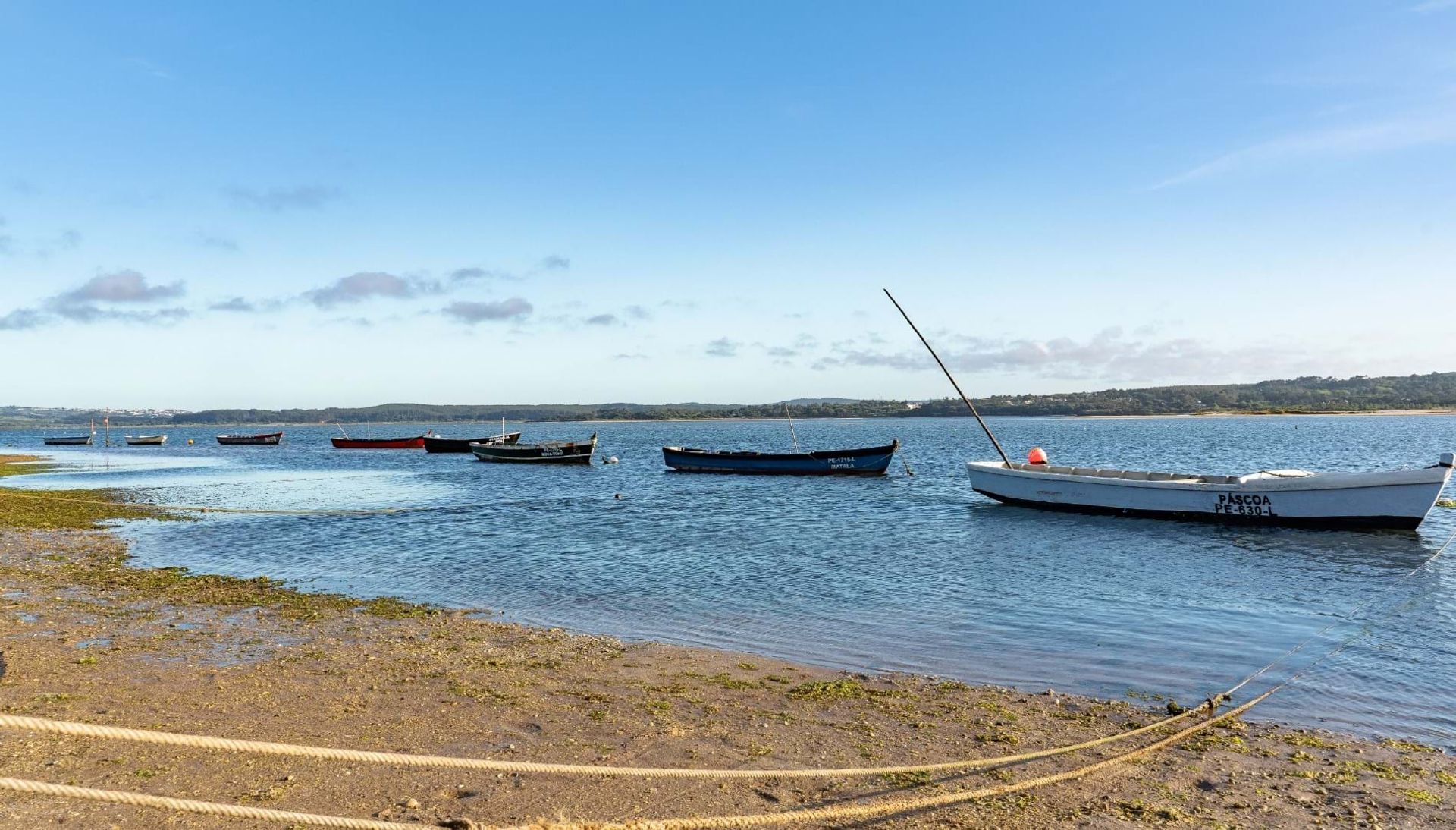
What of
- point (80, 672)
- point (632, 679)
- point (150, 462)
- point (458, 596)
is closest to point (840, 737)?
point (632, 679)

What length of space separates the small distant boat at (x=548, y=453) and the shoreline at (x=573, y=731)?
54.1 meters

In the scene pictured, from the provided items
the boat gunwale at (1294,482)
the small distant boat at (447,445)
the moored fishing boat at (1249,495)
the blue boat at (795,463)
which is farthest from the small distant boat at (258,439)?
the boat gunwale at (1294,482)

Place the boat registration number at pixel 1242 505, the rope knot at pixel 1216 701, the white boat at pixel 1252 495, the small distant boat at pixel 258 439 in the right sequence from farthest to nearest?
1. the small distant boat at pixel 258 439
2. the boat registration number at pixel 1242 505
3. the white boat at pixel 1252 495
4. the rope knot at pixel 1216 701

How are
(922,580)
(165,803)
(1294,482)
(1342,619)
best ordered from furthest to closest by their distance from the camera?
(1294,482)
(922,580)
(1342,619)
(165,803)

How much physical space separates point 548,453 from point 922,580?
52.5 m

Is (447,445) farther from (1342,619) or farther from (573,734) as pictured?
(573,734)

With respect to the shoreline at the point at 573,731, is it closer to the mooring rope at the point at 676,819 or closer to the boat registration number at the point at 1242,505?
the mooring rope at the point at 676,819

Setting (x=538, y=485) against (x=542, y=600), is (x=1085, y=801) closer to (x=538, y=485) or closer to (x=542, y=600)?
(x=542, y=600)

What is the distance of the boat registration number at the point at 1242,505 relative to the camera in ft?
88.4

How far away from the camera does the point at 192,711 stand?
8844mm

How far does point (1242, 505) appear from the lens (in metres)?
27.3

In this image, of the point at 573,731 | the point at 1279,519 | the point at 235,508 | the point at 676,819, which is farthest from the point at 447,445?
the point at 676,819

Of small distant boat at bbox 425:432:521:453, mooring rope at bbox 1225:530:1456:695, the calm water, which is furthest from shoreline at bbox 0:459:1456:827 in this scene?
small distant boat at bbox 425:432:521:453

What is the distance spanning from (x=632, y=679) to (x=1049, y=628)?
24.5ft
